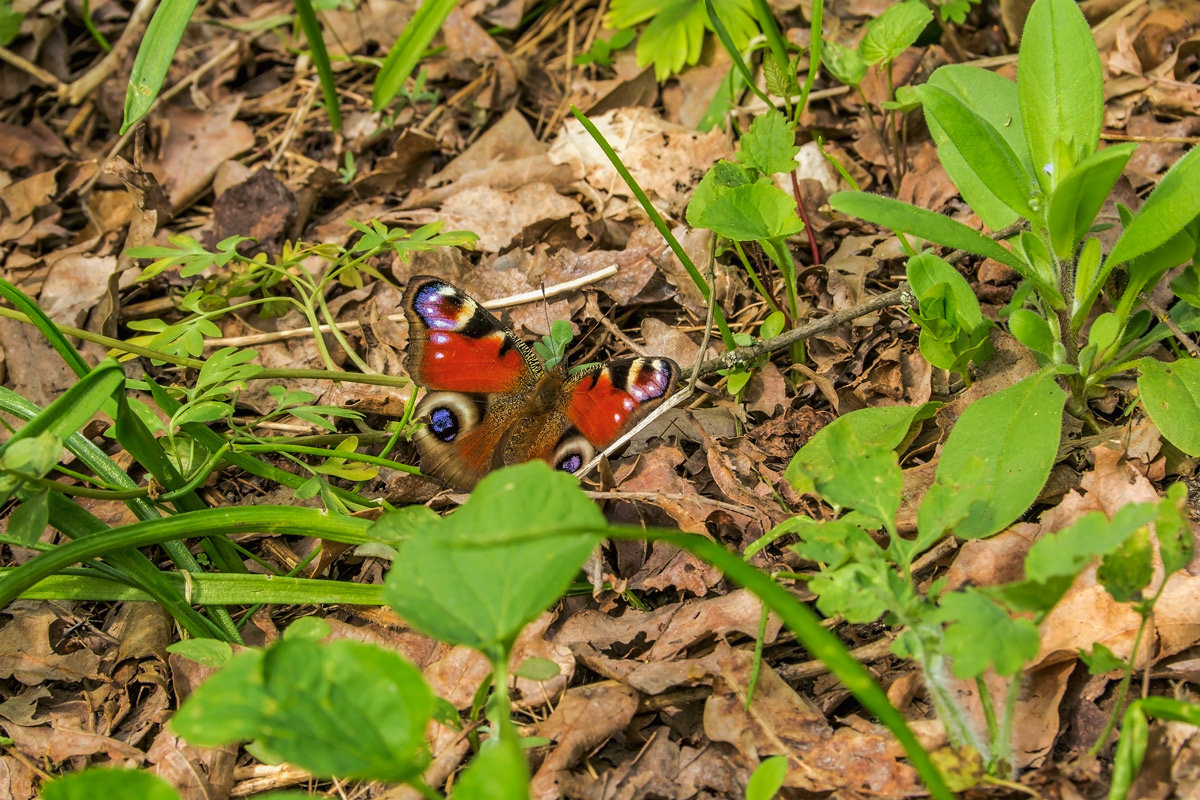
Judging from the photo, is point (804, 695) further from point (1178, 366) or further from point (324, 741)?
point (1178, 366)

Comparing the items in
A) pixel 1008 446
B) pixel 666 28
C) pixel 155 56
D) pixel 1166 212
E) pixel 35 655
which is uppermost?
pixel 155 56

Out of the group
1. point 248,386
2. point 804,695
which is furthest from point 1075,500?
point 248,386

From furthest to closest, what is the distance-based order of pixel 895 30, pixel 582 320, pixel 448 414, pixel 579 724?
pixel 582 320 → pixel 895 30 → pixel 448 414 → pixel 579 724

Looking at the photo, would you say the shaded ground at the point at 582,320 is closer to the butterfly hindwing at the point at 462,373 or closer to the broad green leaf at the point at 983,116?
the butterfly hindwing at the point at 462,373

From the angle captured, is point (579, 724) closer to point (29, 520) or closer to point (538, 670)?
point (538, 670)

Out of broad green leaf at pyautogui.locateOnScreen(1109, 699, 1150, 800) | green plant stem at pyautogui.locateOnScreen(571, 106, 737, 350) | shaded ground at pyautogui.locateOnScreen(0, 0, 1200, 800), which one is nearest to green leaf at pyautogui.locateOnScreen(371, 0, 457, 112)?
shaded ground at pyautogui.locateOnScreen(0, 0, 1200, 800)

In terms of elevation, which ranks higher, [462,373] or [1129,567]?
[1129,567]

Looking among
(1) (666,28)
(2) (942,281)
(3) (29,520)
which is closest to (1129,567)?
(2) (942,281)
